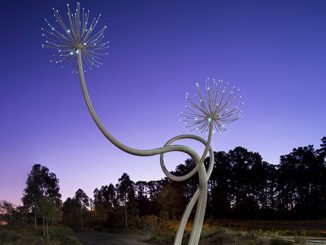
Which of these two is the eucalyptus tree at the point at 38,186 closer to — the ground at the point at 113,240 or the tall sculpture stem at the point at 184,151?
the ground at the point at 113,240

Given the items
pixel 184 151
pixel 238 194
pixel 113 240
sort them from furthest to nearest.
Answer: pixel 238 194 → pixel 113 240 → pixel 184 151

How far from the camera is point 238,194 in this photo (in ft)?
173

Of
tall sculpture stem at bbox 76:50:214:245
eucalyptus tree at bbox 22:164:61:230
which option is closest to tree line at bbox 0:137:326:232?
eucalyptus tree at bbox 22:164:61:230

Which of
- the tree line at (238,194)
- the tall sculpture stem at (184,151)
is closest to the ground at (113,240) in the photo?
the tree line at (238,194)

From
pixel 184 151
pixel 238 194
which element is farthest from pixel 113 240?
pixel 238 194

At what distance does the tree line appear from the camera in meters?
45.7

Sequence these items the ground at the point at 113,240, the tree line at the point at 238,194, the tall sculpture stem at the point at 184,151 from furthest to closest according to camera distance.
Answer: the tree line at the point at 238,194, the ground at the point at 113,240, the tall sculpture stem at the point at 184,151

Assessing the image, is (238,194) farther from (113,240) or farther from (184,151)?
(184,151)

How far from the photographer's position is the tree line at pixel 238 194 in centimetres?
4569

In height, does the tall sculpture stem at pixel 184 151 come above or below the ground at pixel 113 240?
above

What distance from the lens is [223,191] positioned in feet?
178

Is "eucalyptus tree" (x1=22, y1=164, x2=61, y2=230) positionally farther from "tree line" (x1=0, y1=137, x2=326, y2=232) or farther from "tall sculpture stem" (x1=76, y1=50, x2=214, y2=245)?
"tall sculpture stem" (x1=76, y1=50, x2=214, y2=245)

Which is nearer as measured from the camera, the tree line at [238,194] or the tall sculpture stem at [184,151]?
the tall sculpture stem at [184,151]

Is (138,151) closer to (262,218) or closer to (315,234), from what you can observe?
(315,234)
